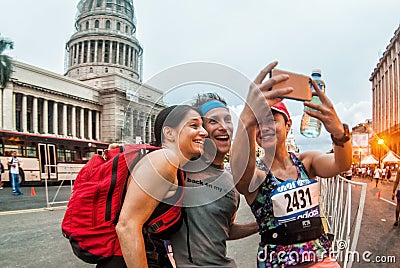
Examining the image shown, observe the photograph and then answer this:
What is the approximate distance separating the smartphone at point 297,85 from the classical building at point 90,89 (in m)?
0.46

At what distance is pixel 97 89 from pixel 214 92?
51173 mm

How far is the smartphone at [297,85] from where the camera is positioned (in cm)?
118

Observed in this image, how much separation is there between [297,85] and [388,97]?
61693mm

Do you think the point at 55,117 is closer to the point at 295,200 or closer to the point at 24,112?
the point at 24,112

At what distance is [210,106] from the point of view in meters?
1.62

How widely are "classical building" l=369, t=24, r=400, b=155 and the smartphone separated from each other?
44.2 metres

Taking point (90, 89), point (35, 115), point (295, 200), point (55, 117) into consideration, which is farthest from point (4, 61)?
point (295, 200)

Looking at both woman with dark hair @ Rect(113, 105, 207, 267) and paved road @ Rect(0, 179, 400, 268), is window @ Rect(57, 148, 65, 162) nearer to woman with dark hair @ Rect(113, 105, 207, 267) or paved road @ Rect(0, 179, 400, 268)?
paved road @ Rect(0, 179, 400, 268)

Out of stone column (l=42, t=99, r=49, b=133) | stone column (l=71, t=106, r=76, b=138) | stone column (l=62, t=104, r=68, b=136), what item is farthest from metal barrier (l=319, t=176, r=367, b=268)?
stone column (l=71, t=106, r=76, b=138)

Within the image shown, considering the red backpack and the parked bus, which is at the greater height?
the red backpack

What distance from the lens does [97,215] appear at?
1327 mm

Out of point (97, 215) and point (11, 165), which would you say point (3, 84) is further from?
point (97, 215)

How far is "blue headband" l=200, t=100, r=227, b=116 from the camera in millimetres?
1545

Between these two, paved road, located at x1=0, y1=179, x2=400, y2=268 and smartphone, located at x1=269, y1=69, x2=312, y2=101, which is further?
paved road, located at x1=0, y1=179, x2=400, y2=268
